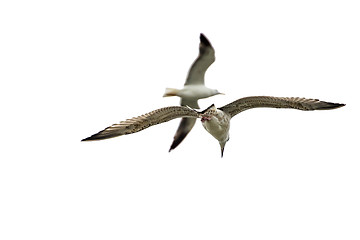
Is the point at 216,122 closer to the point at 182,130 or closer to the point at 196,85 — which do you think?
the point at 196,85

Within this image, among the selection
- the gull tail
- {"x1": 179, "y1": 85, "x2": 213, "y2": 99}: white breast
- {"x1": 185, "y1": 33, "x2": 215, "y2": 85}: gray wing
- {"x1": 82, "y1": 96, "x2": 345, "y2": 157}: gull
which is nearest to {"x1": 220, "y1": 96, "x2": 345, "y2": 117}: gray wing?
{"x1": 82, "y1": 96, "x2": 345, "y2": 157}: gull

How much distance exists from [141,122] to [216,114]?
144 cm

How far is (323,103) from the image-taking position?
8992 millimetres

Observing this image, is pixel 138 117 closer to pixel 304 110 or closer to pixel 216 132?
pixel 216 132

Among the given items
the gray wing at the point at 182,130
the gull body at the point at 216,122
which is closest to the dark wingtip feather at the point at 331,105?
the gull body at the point at 216,122

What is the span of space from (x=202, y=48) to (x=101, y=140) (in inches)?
82.7

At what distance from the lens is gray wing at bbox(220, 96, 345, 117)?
8.69m

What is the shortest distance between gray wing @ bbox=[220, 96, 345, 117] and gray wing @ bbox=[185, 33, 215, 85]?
0.57 metres

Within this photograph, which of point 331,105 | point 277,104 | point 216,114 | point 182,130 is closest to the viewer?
point 277,104

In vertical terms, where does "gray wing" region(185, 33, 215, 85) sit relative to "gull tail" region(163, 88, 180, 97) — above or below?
above

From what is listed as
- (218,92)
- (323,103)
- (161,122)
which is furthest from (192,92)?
(323,103)

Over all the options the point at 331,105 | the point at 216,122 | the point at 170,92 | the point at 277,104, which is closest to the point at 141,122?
the point at 170,92

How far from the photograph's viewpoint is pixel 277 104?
8.73 meters

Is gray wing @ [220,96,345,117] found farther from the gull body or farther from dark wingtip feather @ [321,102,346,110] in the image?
the gull body
